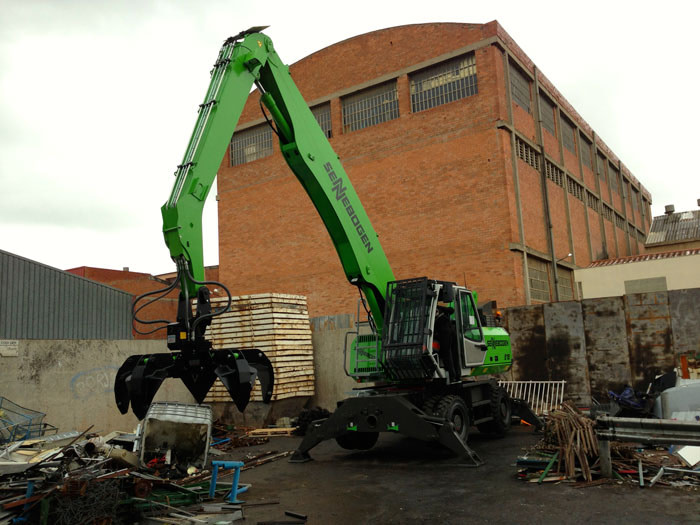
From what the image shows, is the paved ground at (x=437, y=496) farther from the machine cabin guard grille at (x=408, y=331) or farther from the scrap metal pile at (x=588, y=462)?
the machine cabin guard grille at (x=408, y=331)

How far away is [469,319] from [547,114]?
2041cm

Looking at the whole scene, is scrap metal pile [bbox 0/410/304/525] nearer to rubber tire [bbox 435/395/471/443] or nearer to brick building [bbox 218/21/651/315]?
rubber tire [bbox 435/395/471/443]

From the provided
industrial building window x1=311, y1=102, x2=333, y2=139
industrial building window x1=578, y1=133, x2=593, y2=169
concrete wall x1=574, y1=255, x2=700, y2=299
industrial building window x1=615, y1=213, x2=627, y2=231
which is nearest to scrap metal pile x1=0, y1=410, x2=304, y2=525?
industrial building window x1=311, y1=102, x2=333, y2=139

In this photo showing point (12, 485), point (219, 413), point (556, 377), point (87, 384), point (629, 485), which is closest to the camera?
point (12, 485)

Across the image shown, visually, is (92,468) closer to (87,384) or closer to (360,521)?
(360,521)

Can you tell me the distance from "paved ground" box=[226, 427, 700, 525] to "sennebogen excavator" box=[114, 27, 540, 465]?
588 mm

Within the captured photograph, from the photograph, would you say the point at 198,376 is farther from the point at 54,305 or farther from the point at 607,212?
the point at 607,212

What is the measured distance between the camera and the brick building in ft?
73.4

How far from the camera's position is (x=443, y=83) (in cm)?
2408

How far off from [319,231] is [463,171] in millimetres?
7256

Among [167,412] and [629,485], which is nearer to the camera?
[629,485]

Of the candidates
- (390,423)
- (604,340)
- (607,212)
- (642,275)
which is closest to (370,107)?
(642,275)

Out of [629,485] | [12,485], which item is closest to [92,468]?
[12,485]

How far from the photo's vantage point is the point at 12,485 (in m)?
6.05
